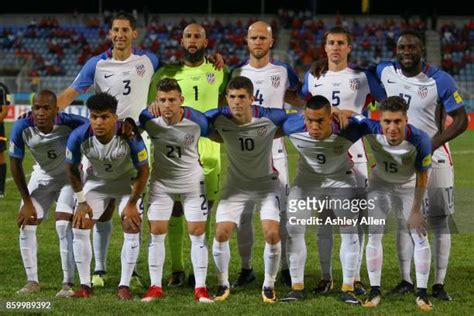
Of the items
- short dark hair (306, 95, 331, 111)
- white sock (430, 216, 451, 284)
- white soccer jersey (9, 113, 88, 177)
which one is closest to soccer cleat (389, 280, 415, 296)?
white sock (430, 216, 451, 284)

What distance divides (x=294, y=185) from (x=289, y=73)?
1.22 m

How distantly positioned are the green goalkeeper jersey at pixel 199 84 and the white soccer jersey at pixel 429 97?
162 centimetres

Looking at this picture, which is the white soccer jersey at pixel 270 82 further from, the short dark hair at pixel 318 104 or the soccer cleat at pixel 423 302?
the soccer cleat at pixel 423 302

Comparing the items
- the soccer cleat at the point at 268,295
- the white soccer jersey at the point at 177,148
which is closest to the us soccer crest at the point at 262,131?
the white soccer jersey at the point at 177,148

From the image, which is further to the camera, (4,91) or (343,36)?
(4,91)

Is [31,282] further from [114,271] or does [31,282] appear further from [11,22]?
[11,22]

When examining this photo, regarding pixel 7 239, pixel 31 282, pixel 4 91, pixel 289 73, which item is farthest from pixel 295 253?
pixel 4 91

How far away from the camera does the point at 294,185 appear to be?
696 centimetres

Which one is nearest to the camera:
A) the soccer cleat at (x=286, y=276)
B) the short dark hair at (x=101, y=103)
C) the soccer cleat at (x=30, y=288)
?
the short dark hair at (x=101, y=103)

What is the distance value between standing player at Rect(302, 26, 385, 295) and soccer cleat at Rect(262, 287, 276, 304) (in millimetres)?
563

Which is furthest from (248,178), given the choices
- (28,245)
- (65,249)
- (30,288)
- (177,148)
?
(30,288)

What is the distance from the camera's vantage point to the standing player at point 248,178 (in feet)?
22.1

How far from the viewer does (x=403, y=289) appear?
6980 millimetres

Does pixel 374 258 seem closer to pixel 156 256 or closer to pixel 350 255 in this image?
pixel 350 255
